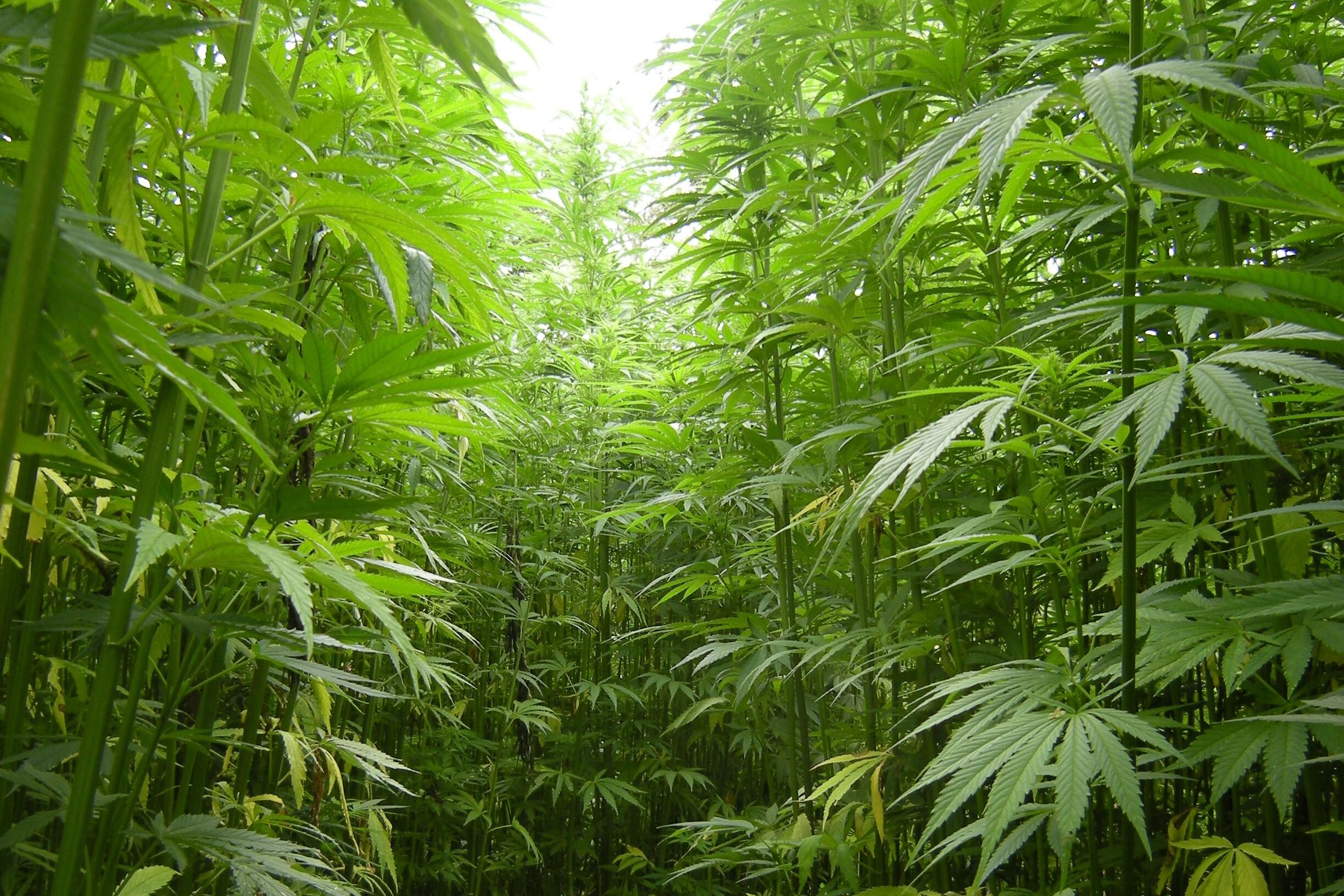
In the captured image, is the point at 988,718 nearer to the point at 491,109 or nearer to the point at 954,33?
the point at 954,33

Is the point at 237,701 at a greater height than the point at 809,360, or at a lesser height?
lesser

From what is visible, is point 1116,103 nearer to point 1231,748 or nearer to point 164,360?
point 1231,748

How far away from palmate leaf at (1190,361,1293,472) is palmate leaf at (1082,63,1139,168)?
0.52 feet

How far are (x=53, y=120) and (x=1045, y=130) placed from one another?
1.23 m

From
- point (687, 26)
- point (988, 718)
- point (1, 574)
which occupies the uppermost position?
point (687, 26)

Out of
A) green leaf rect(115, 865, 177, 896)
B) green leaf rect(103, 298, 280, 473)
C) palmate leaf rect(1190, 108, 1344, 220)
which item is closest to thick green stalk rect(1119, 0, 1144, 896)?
palmate leaf rect(1190, 108, 1344, 220)

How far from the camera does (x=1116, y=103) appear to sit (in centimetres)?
59

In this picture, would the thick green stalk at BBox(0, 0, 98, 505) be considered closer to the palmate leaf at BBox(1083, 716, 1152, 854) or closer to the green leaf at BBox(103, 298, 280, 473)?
the green leaf at BBox(103, 298, 280, 473)

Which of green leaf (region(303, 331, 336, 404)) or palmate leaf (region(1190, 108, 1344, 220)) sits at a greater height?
palmate leaf (region(1190, 108, 1344, 220))

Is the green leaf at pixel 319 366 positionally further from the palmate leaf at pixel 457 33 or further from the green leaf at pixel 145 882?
the green leaf at pixel 145 882

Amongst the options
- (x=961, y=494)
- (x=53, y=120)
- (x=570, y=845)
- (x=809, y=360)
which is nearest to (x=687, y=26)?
(x=809, y=360)

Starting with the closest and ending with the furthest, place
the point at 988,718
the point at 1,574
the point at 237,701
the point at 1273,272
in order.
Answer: the point at 1273,272 → the point at 1,574 → the point at 988,718 → the point at 237,701

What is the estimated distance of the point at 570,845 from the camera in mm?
2520

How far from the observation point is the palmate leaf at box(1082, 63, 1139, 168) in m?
0.56
